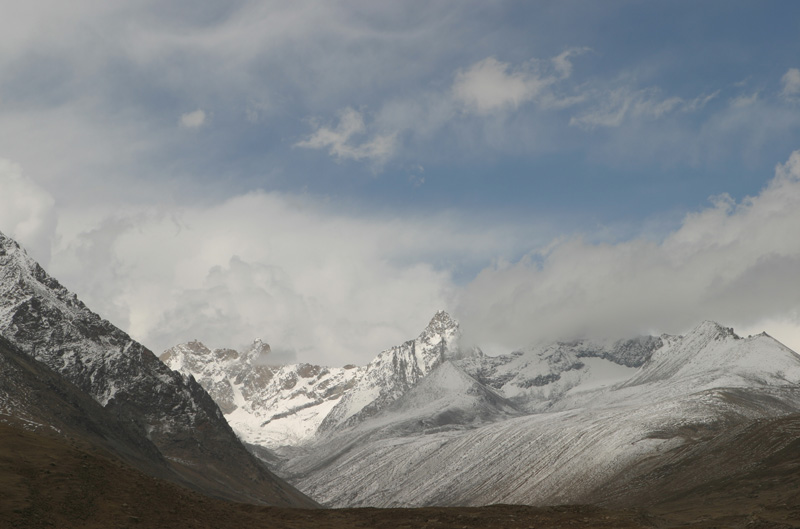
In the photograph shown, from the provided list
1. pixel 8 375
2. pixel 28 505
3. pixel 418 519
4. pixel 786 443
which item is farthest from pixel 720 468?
pixel 28 505

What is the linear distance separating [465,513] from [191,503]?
2343 cm

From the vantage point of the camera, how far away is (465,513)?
70125mm

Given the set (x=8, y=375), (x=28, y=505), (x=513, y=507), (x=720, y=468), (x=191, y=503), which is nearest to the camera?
(x=28, y=505)

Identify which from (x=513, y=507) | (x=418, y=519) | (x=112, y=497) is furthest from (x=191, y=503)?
(x=513, y=507)

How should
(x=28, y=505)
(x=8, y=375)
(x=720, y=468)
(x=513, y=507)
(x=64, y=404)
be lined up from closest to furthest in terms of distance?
1. (x=28, y=505)
2. (x=513, y=507)
3. (x=8, y=375)
4. (x=64, y=404)
5. (x=720, y=468)

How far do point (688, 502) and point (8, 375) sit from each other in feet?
483

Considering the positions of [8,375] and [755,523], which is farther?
[8,375]

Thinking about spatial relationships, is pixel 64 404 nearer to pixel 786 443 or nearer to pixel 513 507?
pixel 513 507

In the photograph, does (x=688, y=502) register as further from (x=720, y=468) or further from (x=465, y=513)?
(x=465, y=513)

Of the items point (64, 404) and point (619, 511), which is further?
point (64, 404)

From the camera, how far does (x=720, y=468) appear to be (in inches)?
7682

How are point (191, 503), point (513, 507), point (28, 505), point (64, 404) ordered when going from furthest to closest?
point (64, 404) → point (513, 507) → point (191, 503) → point (28, 505)

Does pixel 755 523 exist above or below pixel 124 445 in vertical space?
below

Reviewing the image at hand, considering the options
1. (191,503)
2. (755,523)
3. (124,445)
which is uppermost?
(124,445)
